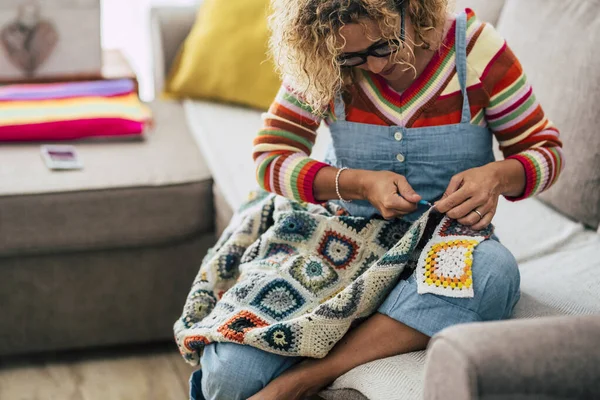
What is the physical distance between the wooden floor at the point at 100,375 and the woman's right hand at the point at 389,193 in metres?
0.80

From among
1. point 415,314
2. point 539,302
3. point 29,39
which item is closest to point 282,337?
point 415,314

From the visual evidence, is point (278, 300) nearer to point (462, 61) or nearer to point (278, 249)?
point (278, 249)

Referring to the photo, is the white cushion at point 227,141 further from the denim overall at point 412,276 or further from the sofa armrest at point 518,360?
the sofa armrest at point 518,360

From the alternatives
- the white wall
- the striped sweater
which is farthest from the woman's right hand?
the white wall

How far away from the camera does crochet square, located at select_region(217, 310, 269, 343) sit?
49.5 inches

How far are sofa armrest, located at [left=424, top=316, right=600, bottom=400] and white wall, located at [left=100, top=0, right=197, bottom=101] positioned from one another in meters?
2.37

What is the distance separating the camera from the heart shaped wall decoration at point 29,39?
2400mm

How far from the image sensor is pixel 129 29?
10.4 ft

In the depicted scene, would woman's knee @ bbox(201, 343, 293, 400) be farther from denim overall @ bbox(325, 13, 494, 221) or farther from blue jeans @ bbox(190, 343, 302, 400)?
denim overall @ bbox(325, 13, 494, 221)

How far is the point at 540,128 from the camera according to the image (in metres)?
1.37

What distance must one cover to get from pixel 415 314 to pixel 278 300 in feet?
0.77

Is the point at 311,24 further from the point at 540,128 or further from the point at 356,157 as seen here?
the point at 540,128

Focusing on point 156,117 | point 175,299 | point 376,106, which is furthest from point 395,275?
point 156,117

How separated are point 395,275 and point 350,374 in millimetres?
168
